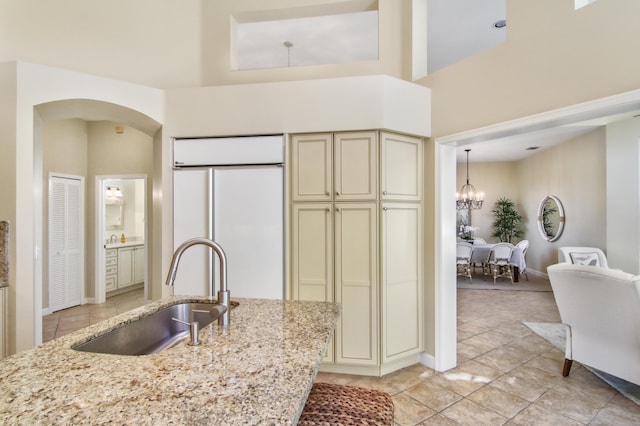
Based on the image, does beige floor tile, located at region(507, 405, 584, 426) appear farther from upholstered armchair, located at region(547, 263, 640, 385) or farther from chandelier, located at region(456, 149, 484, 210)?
chandelier, located at region(456, 149, 484, 210)

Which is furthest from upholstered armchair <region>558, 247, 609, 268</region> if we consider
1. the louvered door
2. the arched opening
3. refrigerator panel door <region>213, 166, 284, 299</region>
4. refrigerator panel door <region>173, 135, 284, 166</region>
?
the louvered door

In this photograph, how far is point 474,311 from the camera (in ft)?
15.2

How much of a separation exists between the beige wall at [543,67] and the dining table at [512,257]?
15.5 feet

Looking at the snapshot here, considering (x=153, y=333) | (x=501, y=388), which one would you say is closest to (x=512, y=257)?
(x=501, y=388)

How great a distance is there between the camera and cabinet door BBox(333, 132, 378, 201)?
8.86 ft

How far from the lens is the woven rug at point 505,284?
19.8ft

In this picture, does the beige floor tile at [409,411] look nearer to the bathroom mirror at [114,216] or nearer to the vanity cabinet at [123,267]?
the vanity cabinet at [123,267]

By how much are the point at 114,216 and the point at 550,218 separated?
372 inches

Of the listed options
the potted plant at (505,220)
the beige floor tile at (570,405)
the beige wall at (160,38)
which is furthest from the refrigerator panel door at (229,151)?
the potted plant at (505,220)

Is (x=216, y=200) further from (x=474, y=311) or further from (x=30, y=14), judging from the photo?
(x=474, y=311)

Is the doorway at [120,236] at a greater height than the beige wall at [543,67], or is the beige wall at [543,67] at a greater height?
the beige wall at [543,67]

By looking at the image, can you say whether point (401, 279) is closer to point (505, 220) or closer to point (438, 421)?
point (438, 421)

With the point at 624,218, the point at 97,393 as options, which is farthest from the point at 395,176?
the point at 624,218

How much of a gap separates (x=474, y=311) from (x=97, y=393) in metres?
4.89
